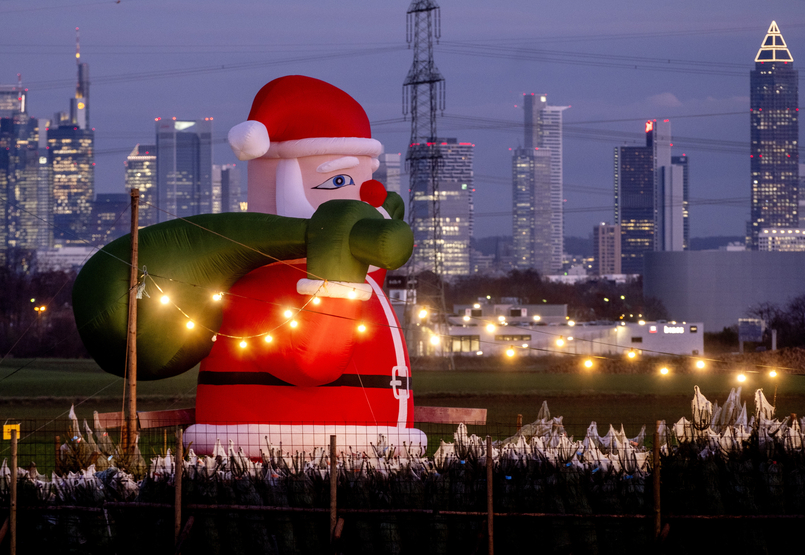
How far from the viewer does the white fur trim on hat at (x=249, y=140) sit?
15062mm

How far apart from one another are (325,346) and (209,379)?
84.9 inches

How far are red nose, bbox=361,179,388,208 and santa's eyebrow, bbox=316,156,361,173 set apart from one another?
42 centimetres

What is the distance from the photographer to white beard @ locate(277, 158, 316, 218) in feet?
50.3

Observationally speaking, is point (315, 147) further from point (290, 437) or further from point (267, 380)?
point (290, 437)

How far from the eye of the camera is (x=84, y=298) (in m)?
14.4

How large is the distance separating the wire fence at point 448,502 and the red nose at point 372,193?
211 inches

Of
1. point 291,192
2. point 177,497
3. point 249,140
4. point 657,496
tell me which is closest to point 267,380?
point 291,192

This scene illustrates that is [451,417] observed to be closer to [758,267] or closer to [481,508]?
[481,508]

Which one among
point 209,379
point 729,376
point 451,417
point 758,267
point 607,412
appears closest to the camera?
point 209,379

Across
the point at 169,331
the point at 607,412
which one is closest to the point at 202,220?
the point at 169,331

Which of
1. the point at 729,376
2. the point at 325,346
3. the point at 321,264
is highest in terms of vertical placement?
the point at 321,264

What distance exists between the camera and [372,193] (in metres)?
15.7

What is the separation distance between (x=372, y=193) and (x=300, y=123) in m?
1.55

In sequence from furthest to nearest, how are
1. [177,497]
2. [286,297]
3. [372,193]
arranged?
[372,193] → [286,297] → [177,497]
